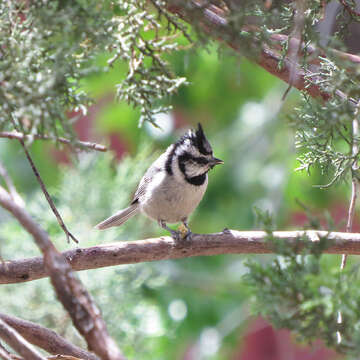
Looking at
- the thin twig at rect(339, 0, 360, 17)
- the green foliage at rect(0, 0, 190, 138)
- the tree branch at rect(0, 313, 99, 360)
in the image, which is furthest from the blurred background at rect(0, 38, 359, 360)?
the thin twig at rect(339, 0, 360, 17)

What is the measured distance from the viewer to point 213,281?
367 cm

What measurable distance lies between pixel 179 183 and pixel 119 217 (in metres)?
0.33

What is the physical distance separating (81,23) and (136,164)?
4.98 ft

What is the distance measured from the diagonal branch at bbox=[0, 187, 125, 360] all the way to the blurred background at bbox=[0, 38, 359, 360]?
1.40 m

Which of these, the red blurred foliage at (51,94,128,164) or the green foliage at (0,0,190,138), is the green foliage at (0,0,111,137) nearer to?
the green foliage at (0,0,190,138)

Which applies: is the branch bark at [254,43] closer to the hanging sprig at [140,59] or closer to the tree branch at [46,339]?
the hanging sprig at [140,59]

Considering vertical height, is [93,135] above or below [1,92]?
above

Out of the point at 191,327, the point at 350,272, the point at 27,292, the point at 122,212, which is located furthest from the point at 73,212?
the point at 350,272

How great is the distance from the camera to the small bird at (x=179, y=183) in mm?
2351

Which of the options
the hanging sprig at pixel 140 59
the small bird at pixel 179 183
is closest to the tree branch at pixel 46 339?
the hanging sprig at pixel 140 59

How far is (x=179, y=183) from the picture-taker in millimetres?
2387

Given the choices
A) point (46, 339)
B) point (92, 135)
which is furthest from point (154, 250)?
point (92, 135)

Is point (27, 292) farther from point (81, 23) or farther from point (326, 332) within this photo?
point (326, 332)

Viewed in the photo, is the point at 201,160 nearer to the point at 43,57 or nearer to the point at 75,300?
the point at 43,57
